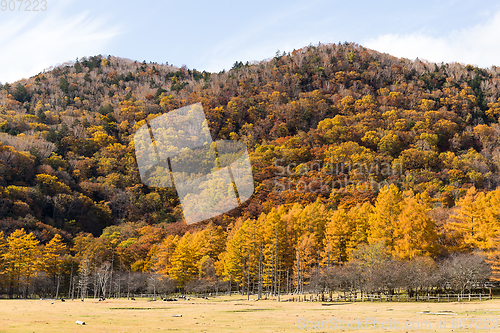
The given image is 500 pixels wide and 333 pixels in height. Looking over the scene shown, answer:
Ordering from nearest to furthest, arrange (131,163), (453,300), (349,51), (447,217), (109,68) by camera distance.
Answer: (453,300) < (447,217) < (131,163) < (349,51) < (109,68)

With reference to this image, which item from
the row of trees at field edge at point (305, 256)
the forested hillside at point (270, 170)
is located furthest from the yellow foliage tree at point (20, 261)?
the forested hillside at point (270, 170)

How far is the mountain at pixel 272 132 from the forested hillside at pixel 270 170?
1.58 feet

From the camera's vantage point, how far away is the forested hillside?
44.2m

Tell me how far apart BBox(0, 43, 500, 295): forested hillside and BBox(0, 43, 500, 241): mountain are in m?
0.48

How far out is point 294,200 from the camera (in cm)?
7550

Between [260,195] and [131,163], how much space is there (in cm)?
4479

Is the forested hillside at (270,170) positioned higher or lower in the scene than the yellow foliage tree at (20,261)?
higher

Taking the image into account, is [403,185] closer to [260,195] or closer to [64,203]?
[260,195]

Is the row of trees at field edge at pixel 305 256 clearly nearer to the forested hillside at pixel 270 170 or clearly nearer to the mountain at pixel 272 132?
the forested hillside at pixel 270 170

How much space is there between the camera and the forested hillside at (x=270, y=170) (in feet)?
145

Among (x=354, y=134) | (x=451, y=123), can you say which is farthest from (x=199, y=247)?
(x=451, y=123)

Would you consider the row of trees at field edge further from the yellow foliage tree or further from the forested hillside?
the forested hillside

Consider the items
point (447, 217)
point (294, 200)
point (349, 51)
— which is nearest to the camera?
point (447, 217)

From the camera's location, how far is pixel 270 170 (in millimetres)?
95000
